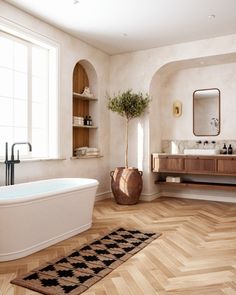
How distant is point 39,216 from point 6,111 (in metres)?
1.93

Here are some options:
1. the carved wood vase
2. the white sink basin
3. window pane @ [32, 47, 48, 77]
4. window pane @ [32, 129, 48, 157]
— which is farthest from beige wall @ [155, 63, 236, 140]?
window pane @ [32, 129, 48, 157]

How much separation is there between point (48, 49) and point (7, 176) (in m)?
2.27

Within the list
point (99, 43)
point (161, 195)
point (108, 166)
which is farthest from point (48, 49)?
point (161, 195)

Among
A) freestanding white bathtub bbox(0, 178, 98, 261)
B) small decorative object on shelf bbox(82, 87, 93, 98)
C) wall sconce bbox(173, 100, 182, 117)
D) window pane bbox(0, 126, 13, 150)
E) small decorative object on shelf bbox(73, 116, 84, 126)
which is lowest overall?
freestanding white bathtub bbox(0, 178, 98, 261)

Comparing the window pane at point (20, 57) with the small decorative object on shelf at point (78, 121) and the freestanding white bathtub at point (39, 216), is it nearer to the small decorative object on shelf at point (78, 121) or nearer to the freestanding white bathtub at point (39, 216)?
the small decorative object on shelf at point (78, 121)

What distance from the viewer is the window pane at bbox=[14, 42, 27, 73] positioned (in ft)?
14.8

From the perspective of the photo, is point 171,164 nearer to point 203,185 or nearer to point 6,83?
→ point 203,185

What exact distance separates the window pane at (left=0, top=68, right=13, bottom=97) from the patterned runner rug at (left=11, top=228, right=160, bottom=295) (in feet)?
8.14

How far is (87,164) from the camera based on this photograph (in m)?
5.68

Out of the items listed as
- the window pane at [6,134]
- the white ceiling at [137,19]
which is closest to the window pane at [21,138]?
the window pane at [6,134]

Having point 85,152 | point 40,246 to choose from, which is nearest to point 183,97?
point 85,152

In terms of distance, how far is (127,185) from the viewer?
17.9 ft

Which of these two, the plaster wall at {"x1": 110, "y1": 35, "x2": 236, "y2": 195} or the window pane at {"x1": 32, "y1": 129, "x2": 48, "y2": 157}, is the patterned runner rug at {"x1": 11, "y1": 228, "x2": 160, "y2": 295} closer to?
the window pane at {"x1": 32, "y1": 129, "x2": 48, "y2": 157}

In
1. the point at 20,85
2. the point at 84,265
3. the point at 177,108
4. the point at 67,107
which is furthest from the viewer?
the point at 177,108
